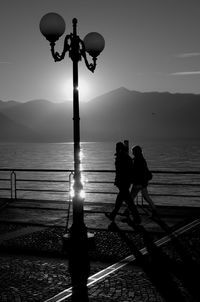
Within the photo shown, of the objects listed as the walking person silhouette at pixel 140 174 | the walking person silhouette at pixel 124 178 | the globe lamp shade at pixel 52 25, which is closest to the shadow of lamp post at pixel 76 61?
the globe lamp shade at pixel 52 25

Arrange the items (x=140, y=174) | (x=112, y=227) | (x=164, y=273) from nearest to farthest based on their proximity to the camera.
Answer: (x=164, y=273)
(x=112, y=227)
(x=140, y=174)

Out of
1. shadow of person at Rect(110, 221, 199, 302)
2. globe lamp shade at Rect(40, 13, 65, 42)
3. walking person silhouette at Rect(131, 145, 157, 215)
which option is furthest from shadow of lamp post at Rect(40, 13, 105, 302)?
walking person silhouette at Rect(131, 145, 157, 215)

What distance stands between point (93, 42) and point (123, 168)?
11.2 ft

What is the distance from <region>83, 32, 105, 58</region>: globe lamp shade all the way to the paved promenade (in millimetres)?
4110

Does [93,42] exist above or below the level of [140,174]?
above

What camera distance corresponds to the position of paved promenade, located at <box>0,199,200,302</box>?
6.69 meters

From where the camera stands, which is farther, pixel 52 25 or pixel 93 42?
pixel 93 42

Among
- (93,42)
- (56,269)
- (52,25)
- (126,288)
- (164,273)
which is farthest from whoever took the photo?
(93,42)

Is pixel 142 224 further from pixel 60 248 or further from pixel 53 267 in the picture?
pixel 53 267

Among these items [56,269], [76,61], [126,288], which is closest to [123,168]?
[76,61]

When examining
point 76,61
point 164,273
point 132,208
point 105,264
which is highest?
→ point 76,61

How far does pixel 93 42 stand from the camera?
9828 millimetres

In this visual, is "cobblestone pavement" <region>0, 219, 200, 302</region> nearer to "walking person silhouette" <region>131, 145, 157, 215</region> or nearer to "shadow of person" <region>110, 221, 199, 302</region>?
"shadow of person" <region>110, 221, 199, 302</region>

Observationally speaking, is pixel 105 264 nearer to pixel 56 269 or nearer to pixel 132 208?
pixel 56 269
